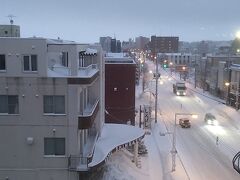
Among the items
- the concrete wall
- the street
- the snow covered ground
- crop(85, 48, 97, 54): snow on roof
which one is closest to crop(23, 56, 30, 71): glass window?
the concrete wall

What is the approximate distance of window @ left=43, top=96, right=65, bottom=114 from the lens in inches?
946

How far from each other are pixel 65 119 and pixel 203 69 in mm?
84001

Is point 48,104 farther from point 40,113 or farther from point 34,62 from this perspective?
point 34,62

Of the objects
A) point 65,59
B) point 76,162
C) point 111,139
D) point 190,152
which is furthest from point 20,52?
point 190,152

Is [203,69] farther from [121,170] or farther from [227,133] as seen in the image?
[121,170]

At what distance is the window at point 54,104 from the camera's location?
24.0 meters

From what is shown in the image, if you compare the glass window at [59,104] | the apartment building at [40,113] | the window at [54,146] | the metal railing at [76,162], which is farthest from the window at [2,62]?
the metal railing at [76,162]

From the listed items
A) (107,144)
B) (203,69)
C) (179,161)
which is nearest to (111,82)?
(179,161)

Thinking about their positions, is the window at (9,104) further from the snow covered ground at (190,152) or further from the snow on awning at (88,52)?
the snow covered ground at (190,152)

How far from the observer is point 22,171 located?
24.5 meters

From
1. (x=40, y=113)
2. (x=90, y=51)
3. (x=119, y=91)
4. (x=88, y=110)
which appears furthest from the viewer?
(x=119, y=91)

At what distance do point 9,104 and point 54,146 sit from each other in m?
3.51

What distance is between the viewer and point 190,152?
39.7 meters

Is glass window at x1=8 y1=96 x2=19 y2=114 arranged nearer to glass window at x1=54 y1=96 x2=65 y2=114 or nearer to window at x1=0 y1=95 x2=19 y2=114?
window at x1=0 y1=95 x2=19 y2=114
